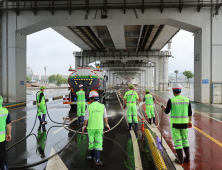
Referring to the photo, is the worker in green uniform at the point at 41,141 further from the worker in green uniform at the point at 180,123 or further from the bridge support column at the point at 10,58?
the bridge support column at the point at 10,58

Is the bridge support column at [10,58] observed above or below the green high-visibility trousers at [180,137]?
above

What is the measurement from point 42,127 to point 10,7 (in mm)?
13328

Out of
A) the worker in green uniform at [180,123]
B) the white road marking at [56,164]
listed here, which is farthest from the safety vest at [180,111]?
the white road marking at [56,164]

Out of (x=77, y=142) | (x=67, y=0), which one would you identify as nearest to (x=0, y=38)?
(x=67, y=0)

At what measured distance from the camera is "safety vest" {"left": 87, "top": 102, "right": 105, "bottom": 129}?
4.09 meters

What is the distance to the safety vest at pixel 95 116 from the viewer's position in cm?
409

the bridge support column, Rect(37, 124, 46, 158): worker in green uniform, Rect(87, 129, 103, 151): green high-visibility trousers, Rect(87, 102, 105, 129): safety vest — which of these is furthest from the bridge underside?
Rect(87, 129, 103, 151): green high-visibility trousers

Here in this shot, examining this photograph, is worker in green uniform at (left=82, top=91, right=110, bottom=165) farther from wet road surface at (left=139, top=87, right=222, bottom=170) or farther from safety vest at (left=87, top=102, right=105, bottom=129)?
wet road surface at (left=139, top=87, right=222, bottom=170)

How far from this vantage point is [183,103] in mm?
4062

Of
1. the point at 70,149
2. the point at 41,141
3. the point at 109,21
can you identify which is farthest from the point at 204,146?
the point at 109,21

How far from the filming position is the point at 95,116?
4141mm

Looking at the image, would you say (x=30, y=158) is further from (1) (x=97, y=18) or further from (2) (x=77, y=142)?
(1) (x=97, y=18)

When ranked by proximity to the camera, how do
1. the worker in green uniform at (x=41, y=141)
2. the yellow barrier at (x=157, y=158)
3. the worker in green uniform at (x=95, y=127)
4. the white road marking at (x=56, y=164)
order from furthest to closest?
the worker in green uniform at (x=41, y=141) < the worker in green uniform at (x=95, y=127) < the white road marking at (x=56, y=164) < the yellow barrier at (x=157, y=158)

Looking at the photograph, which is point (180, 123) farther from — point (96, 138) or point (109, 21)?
point (109, 21)
